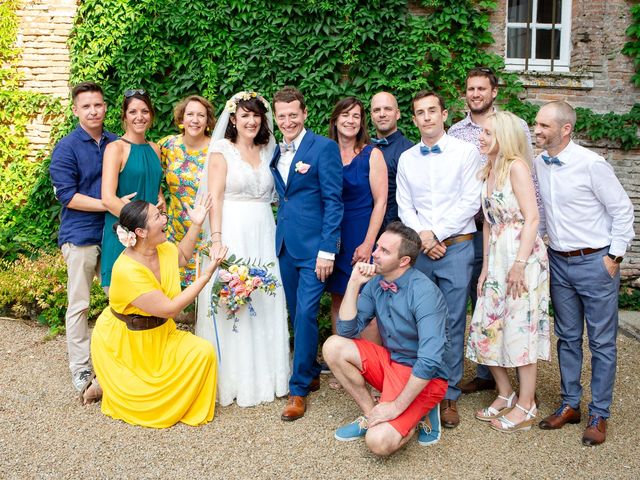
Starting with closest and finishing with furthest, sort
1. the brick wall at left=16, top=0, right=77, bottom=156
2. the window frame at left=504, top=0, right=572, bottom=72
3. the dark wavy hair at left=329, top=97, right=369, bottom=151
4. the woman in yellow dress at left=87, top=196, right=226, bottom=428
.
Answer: the woman in yellow dress at left=87, top=196, right=226, bottom=428
the dark wavy hair at left=329, top=97, right=369, bottom=151
the brick wall at left=16, top=0, right=77, bottom=156
the window frame at left=504, top=0, right=572, bottom=72

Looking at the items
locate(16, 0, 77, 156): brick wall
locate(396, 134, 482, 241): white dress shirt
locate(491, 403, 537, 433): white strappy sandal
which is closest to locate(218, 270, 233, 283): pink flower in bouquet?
locate(396, 134, 482, 241): white dress shirt

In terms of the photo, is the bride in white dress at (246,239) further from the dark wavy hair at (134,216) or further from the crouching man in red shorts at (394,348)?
the crouching man in red shorts at (394,348)

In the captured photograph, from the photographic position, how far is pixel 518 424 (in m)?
4.14

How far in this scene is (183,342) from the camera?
14.1ft

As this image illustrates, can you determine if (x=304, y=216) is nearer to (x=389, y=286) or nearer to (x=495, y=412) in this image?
(x=389, y=286)

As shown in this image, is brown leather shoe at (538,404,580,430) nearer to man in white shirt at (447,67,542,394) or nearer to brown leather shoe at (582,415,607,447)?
brown leather shoe at (582,415,607,447)

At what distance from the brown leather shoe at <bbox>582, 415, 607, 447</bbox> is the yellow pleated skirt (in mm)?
2546

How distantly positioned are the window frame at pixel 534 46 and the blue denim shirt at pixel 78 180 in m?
5.75

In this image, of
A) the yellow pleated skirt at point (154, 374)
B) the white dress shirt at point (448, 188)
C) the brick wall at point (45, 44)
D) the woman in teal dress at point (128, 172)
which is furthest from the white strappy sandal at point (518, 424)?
the brick wall at point (45, 44)

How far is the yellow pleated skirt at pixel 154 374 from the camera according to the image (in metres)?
4.20

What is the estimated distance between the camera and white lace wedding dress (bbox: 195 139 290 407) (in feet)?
14.9

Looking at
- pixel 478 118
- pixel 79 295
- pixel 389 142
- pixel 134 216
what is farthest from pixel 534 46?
pixel 79 295

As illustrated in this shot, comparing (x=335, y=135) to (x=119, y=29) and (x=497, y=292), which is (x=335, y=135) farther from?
(x=119, y=29)

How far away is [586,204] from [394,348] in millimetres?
1588
